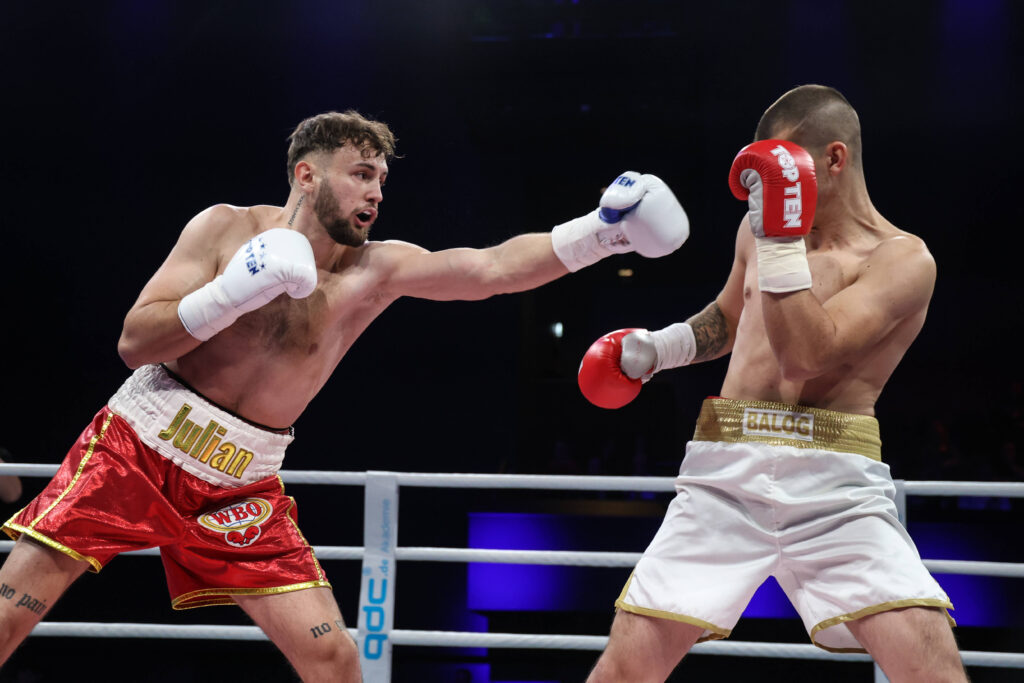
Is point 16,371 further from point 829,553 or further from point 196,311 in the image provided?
point 829,553

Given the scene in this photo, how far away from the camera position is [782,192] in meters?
1.52

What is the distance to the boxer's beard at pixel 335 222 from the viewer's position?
6.79 ft

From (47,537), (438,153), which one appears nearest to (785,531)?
(47,537)

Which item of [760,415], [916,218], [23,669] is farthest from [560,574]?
[760,415]

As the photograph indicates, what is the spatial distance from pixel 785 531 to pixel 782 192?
59cm

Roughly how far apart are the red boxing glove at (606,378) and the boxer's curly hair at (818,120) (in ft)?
1.70

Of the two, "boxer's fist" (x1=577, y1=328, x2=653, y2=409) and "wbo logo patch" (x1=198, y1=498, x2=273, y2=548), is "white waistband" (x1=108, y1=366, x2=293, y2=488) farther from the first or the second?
"boxer's fist" (x1=577, y1=328, x2=653, y2=409)

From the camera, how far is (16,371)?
6559mm

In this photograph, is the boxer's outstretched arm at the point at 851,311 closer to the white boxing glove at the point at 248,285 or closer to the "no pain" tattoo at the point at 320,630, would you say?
the white boxing glove at the point at 248,285

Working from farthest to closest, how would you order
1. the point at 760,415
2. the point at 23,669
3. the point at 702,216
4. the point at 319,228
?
the point at 702,216, the point at 23,669, the point at 319,228, the point at 760,415

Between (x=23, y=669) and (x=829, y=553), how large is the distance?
21.1ft

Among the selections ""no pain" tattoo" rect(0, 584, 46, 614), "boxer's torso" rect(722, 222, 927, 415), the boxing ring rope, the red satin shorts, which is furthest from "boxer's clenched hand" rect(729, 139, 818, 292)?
""no pain" tattoo" rect(0, 584, 46, 614)

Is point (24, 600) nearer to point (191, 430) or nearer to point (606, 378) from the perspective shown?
point (191, 430)

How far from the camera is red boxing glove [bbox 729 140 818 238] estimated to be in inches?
59.9
